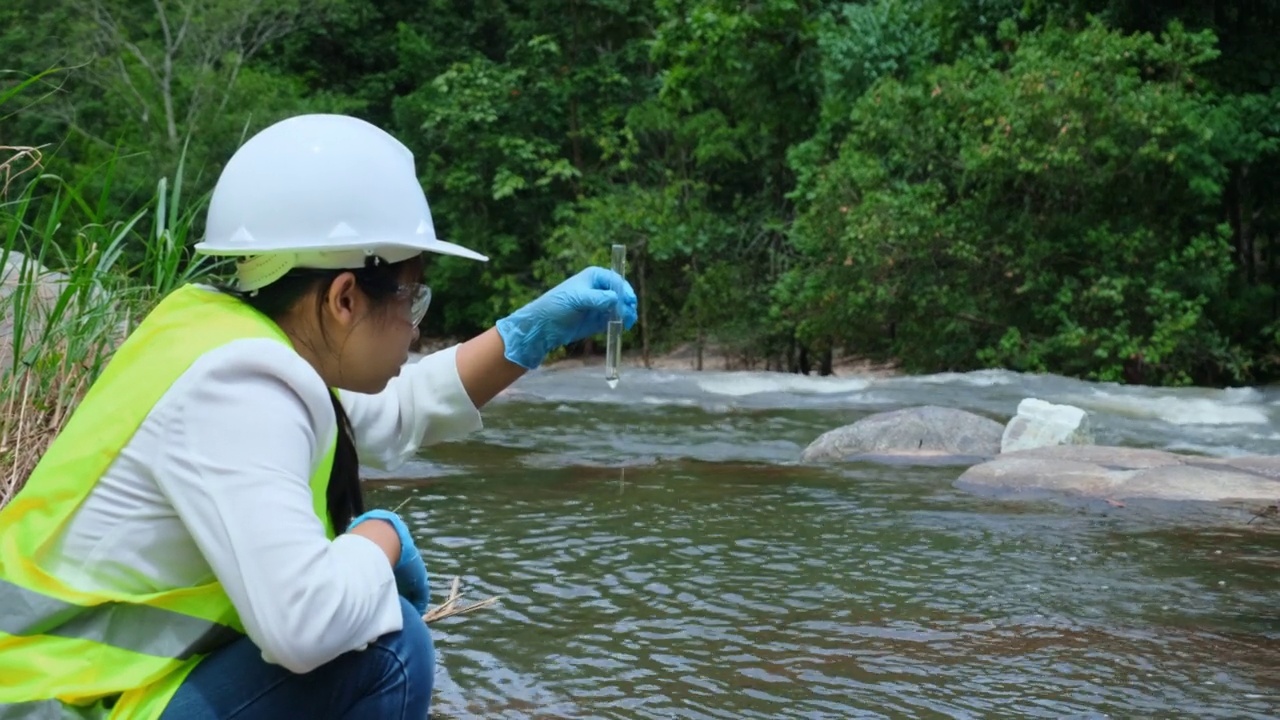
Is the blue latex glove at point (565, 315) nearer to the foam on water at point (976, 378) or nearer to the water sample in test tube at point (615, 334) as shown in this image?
the water sample in test tube at point (615, 334)

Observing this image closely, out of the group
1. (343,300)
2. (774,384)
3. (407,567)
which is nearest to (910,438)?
(774,384)

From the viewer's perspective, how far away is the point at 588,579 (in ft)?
16.8

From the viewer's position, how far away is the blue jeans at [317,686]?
1.70 m

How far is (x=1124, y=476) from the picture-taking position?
686 cm

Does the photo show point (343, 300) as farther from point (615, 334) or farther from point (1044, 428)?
point (1044, 428)

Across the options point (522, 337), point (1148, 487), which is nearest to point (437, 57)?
point (1148, 487)

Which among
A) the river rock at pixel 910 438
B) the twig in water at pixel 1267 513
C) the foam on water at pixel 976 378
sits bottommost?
the twig in water at pixel 1267 513

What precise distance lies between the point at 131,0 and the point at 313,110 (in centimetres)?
611

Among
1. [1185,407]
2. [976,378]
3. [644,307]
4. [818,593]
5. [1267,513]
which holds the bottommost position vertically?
[818,593]

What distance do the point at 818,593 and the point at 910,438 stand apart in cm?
382

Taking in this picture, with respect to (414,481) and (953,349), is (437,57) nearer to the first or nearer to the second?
(953,349)

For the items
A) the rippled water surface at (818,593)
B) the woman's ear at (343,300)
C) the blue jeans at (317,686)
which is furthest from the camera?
the rippled water surface at (818,593)

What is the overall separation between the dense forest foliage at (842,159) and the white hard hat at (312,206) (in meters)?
7.47

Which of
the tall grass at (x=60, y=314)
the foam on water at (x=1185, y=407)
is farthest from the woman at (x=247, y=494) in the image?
the foam on water at (x=1185, y=407)
